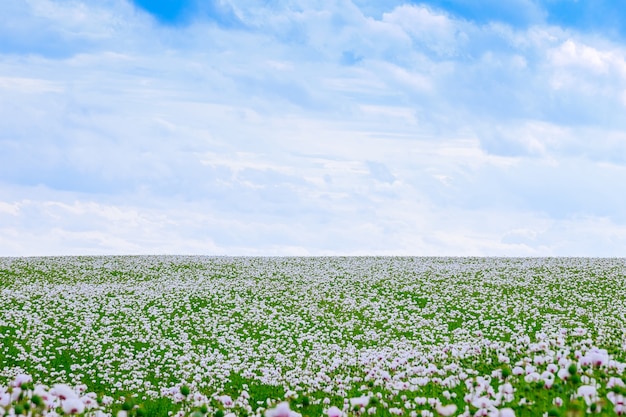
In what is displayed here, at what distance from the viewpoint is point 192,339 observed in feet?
75.8

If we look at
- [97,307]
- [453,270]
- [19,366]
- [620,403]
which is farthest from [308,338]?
[453,270]

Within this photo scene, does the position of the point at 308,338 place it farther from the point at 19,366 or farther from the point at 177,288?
the point at 177,288

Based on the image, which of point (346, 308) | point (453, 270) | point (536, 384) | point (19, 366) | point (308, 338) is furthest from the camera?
point (453, 270)

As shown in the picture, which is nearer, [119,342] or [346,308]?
[119,342]

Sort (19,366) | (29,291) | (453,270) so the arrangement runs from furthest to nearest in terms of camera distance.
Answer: (453,270) < (29,291) < (19,366)

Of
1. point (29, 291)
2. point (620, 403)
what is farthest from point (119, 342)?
point (620, 403)

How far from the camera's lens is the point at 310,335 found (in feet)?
73.7

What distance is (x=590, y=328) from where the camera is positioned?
21.7 m

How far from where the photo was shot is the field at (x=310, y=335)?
10797 mm

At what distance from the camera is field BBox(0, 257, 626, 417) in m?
10.8

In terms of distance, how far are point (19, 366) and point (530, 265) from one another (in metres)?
31.4

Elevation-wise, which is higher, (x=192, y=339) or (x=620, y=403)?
(x=620, y=403)

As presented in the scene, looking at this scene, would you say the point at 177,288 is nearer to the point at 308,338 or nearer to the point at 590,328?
the point at 308,338

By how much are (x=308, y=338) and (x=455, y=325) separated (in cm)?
582
